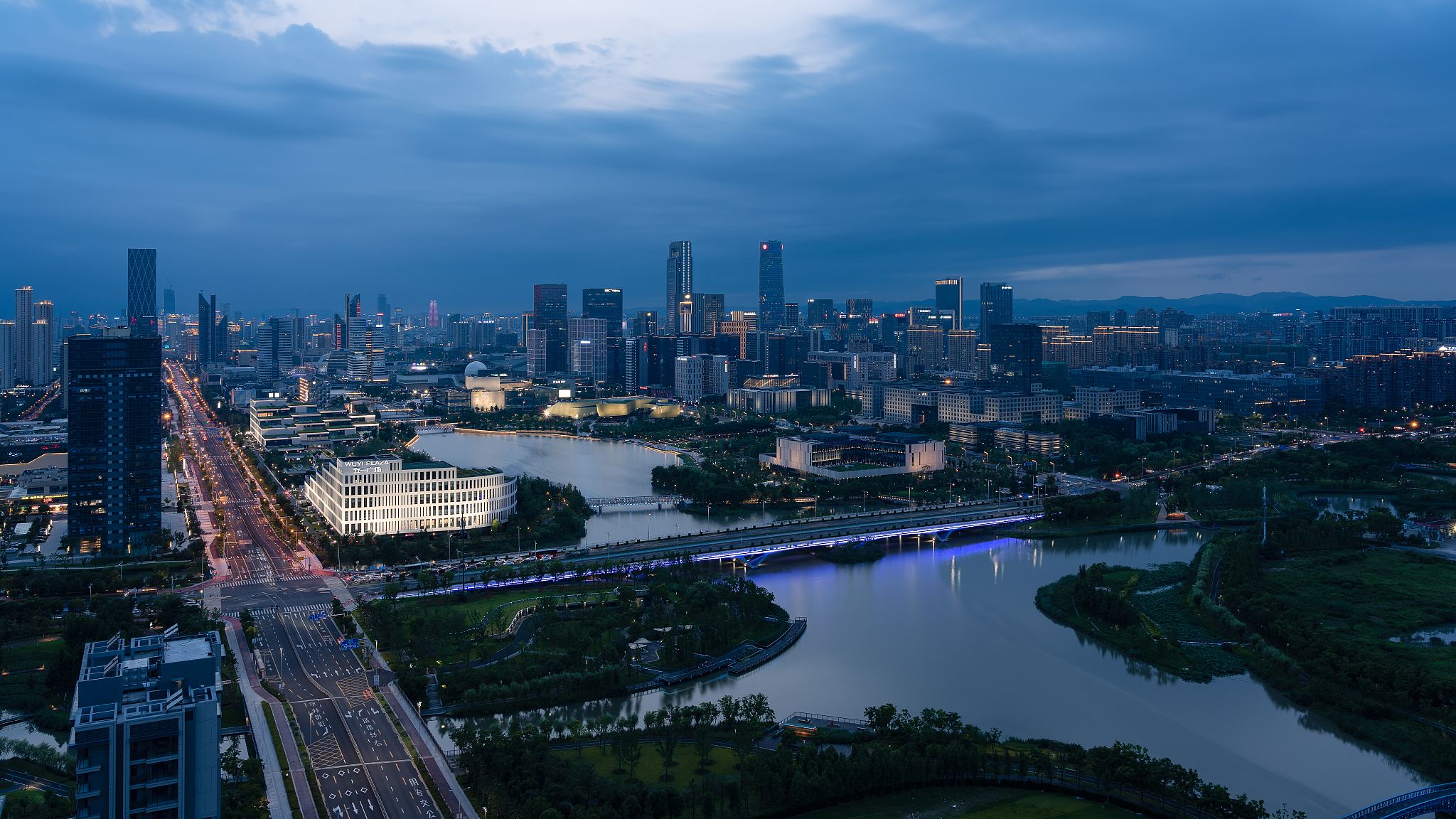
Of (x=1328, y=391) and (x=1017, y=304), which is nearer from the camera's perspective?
(x=1328, y=391)

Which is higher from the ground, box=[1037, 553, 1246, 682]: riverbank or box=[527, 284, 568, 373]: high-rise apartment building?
box=[527, 284, 568, 373]: high-rise apartment building

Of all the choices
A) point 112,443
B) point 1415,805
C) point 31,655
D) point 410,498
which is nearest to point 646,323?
point 410,498

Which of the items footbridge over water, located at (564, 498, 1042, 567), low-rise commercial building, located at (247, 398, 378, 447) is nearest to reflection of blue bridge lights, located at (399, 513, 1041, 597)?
footbridge over water, located at (564, 498, 1042, 567)

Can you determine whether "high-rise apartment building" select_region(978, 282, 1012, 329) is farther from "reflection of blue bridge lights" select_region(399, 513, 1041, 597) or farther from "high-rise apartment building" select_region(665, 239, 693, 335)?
"reflection of blue bridge lights" select_region(399, 513, 1041, 597)

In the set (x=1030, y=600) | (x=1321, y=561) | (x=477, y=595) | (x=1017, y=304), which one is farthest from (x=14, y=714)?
(x=1017, y=304)

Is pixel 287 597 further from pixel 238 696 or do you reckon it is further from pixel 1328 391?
pixel 1328 391

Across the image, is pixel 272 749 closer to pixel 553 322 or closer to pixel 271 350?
pixel 271 350

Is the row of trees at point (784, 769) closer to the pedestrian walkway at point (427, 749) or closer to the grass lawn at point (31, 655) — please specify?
the pedestrian walkway at point (427, 749)
